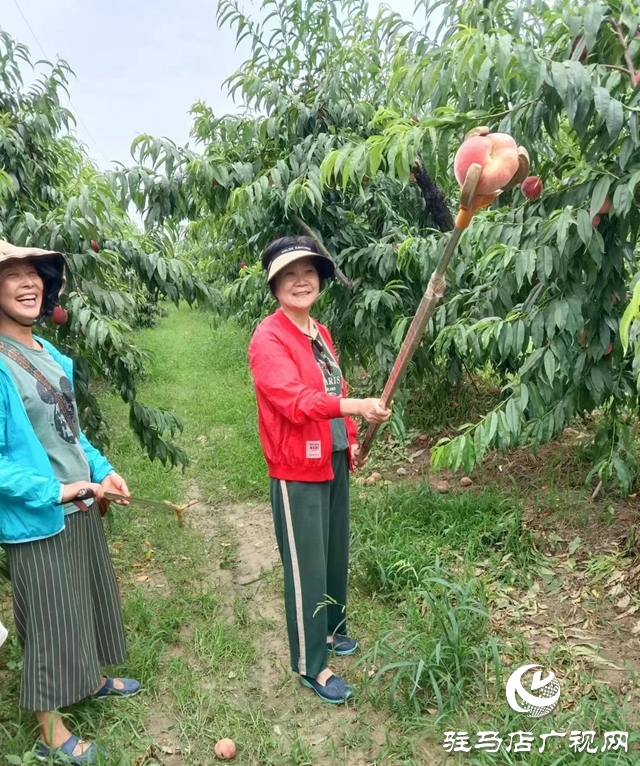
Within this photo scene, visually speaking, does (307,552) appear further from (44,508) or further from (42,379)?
(42,379)

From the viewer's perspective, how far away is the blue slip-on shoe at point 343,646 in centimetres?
250

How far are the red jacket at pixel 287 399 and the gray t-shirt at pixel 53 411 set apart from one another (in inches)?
23.7

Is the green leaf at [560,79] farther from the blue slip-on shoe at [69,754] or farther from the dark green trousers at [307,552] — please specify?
the blue slip-on shoe at [69,754]

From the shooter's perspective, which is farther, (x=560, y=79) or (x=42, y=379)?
(x=42, y=379)

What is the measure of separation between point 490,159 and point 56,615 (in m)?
1.76

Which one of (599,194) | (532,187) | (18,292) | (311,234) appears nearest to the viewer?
→ (18,292)

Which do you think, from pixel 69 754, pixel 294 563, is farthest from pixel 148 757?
pixel 294 563

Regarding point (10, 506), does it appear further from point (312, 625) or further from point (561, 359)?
point (561, 359)

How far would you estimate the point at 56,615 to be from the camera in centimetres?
190

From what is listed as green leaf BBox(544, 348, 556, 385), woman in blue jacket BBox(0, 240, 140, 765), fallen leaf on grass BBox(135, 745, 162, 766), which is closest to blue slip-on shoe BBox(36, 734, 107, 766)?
woman in blue jacket BBox(0, 240, 140, 765)

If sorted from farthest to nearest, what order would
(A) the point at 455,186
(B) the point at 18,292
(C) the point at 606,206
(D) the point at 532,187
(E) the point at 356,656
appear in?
(A) the point at 455,186
(E) the point at 356,656
(D) the point at 532,187
(C) the point at 606,206
(B) the point at 18,292

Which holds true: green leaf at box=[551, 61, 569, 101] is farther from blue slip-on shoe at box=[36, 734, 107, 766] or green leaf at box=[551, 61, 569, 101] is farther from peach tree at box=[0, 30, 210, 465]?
blue slip-on shoe at box=[36, 734, 107, 766]

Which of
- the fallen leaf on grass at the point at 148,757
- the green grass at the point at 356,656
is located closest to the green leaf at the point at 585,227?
the green grass at the point at 356,656

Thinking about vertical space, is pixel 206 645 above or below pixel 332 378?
below
